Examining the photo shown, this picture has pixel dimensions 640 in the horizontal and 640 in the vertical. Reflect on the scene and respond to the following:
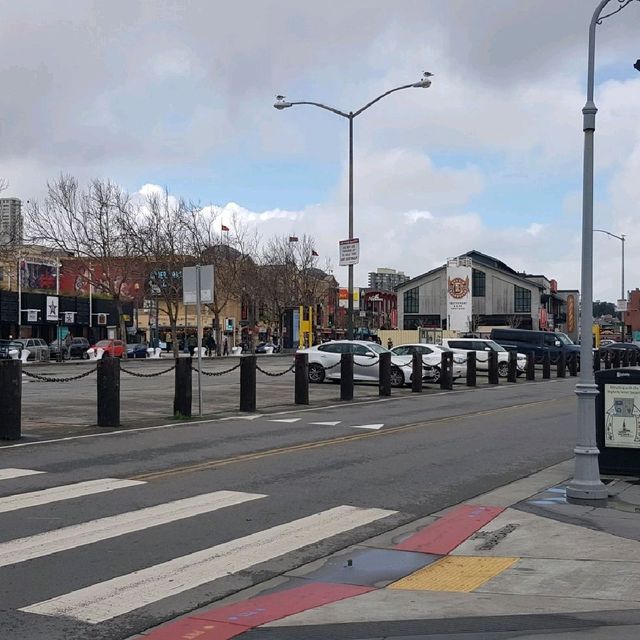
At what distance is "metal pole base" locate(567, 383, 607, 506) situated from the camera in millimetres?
9523

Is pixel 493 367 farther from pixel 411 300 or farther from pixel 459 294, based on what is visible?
pixel 411 300

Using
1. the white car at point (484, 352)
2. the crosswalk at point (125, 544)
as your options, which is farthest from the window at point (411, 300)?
the crosswalk at point (125, 544)

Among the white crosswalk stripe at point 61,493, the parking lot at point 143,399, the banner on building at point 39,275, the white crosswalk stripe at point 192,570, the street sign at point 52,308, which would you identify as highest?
the banner on building at point 39,275

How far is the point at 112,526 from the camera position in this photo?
805cm

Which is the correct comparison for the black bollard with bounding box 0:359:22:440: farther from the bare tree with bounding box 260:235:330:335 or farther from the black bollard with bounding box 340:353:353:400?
the bare tree with bounding box 260:235:330:335

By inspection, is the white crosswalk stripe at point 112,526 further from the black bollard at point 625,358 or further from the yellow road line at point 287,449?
the black bollard at point 625,358

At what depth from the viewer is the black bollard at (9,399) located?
44.6 ft

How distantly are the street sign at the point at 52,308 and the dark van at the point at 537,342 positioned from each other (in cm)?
3212

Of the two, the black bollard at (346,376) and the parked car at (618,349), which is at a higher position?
the parked car at (618,349)

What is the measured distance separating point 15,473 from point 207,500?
2932 millimetres

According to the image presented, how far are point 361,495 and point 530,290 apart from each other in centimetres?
9386

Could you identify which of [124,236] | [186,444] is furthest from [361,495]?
[124,236]

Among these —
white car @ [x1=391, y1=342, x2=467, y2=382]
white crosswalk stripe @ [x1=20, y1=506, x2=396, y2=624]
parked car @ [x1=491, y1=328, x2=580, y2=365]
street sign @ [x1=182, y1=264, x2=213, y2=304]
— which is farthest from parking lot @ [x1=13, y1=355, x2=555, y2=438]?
parked car @ [x1=491, y1=328, x2=580, y2=365]

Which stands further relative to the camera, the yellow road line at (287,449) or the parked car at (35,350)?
the parked car at (35,350)
